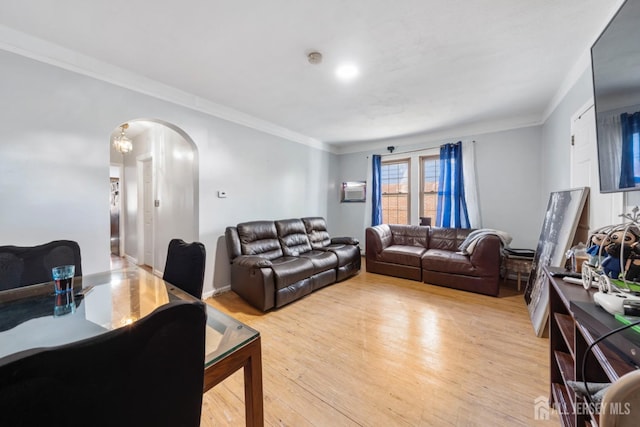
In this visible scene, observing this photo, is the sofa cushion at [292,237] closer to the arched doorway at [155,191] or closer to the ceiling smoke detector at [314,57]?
the arched doorway at [155,191]

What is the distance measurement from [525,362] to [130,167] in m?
6.69

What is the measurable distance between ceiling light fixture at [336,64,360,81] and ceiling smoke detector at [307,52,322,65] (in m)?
0.25

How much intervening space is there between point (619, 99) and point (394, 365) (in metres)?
2.07

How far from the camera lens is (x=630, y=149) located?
1.17 meters

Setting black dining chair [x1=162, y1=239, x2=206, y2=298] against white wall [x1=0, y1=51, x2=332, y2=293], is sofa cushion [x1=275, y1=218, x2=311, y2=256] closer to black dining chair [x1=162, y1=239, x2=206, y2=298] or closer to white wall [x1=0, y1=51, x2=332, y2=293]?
Result: white wall [x1=0, y1=51, x2=332, y2=293]

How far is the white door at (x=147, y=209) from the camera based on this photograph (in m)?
4.46

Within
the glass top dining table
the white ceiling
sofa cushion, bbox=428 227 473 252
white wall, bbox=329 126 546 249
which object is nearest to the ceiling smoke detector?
the white ceiling

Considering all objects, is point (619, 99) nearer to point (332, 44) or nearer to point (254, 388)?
point (332, 44)

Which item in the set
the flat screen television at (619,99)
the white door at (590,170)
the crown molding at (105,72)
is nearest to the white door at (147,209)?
the crown molding at (105,72)

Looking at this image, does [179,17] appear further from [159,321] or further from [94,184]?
[159,321]

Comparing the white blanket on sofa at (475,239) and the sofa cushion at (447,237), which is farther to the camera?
the sofa cushion at (447,237)

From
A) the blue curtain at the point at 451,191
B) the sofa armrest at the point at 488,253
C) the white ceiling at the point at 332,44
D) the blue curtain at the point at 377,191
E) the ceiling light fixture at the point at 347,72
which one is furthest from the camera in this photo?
the blue curtain at the point at 377,191

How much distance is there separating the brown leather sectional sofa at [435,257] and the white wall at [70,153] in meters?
2.61

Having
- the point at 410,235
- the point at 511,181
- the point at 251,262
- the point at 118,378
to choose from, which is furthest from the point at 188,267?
the point at 511,181
